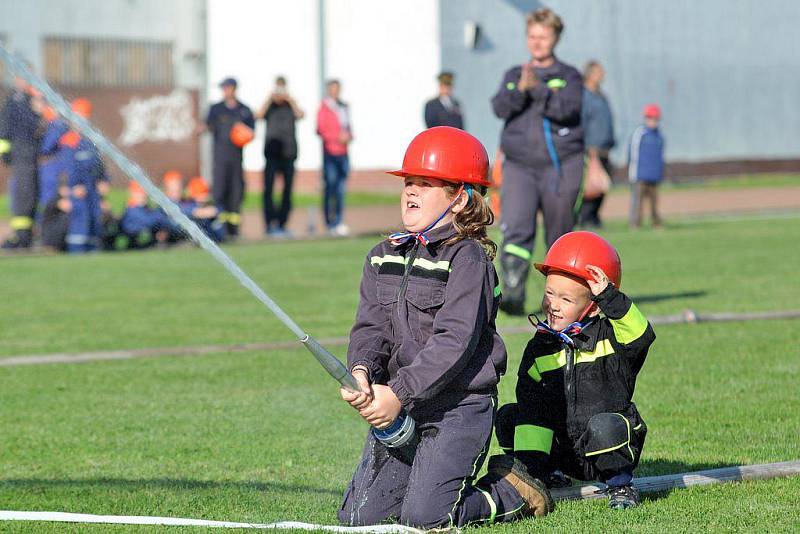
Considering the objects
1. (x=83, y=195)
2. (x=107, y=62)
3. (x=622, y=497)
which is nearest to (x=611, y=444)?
(x=622, y=497)

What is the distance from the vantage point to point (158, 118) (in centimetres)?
3506

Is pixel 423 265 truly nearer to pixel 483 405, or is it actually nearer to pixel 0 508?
pixel 483 405

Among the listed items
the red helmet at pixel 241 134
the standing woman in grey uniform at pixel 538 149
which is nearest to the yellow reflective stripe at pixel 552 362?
the standing woman in grey uniform at pixel 538 149

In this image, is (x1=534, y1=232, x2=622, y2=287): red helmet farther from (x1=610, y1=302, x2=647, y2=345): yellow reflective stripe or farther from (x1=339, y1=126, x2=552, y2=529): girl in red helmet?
(x1=339, y1=126, x2=552, y2=529): girl in red helmet

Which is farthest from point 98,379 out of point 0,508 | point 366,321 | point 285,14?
point 285,14

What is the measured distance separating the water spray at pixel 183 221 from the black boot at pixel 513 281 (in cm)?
574

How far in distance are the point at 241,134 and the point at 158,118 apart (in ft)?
50.7

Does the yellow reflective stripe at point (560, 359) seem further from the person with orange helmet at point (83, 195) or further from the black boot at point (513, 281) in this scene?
the person with orange helmet at point (83, 195)

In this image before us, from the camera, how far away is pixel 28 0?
114ft

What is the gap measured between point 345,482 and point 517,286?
5136mm

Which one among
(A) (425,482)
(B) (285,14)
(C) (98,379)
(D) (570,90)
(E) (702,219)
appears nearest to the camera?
(A) (425,482)

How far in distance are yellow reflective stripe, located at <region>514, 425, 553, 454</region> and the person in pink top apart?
16.4 meters

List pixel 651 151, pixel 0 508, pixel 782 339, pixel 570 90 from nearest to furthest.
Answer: pixel 0 508 → pixel 782 339 → pixel 570 90 → pixel 651 151

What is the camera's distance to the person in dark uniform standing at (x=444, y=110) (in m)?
20.1
